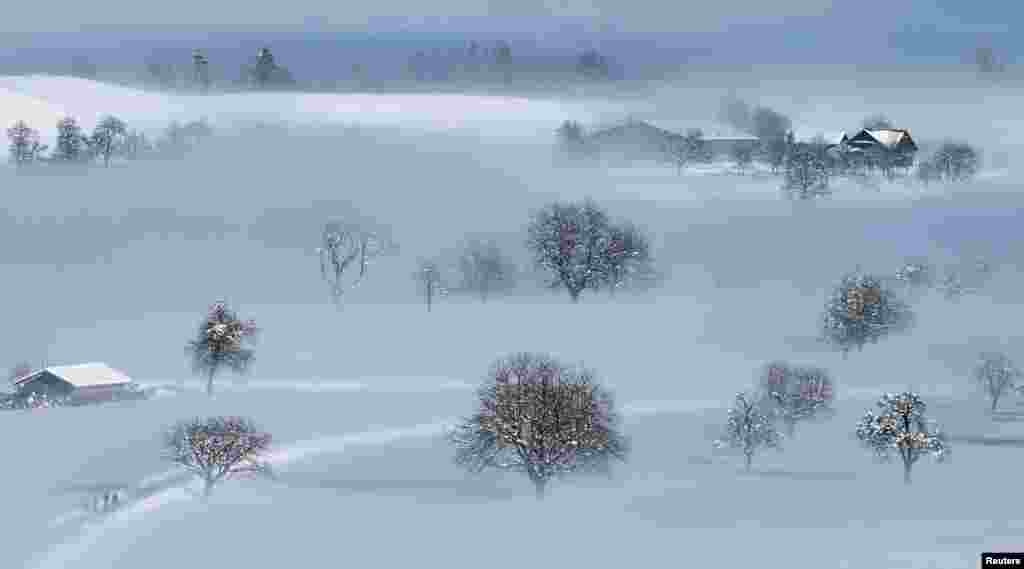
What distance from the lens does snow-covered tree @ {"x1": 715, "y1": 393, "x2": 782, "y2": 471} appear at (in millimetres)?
84312

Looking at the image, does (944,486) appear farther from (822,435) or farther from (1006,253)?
(1006,253)

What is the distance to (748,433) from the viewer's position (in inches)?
3314

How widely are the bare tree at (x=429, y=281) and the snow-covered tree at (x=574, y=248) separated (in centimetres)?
706

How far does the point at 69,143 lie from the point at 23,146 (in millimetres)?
4371

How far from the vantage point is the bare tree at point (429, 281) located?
121094 mm

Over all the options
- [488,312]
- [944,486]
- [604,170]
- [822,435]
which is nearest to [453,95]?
[604,170]

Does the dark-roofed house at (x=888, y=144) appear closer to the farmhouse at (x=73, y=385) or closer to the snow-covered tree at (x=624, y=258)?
the snow-covered tree at (x=624, y=258)

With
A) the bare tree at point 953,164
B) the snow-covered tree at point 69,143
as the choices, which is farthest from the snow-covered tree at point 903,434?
the snow-covered tree at point 69,143

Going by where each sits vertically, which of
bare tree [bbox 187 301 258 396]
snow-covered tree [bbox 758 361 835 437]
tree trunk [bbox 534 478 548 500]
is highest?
bare tree [bbox 187 301 258 396]

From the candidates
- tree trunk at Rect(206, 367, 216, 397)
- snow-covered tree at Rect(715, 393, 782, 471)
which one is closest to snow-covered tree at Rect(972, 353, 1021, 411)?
snow-covered tree at Rect(715, 393, 782, 471)

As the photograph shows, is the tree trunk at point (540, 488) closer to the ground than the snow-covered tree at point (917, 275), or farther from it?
closer to the ground

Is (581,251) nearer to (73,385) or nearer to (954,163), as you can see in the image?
(73,385)

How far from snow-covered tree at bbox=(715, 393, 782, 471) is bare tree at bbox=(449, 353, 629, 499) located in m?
6.16

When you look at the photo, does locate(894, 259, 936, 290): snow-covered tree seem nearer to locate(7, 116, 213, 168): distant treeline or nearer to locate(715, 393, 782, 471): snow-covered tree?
locate(715, 393, 782, 471): snow-covered tree
